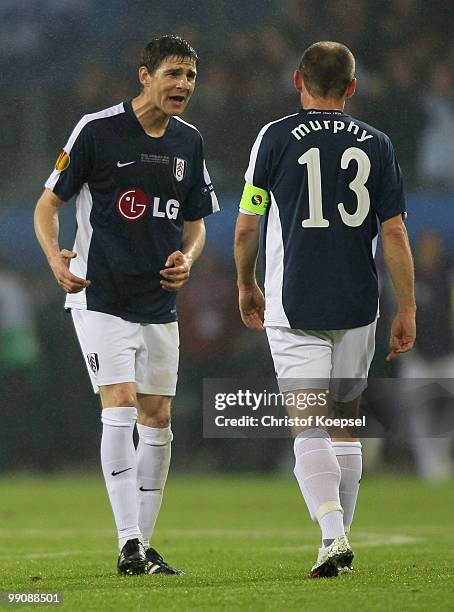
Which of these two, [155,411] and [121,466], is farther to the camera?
[155,411]

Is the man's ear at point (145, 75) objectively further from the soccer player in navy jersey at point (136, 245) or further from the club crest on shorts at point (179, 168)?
the club crest on shorts at point (179, 168)

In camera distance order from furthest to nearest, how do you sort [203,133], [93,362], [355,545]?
[203,133] → [355,545] → [93,362]

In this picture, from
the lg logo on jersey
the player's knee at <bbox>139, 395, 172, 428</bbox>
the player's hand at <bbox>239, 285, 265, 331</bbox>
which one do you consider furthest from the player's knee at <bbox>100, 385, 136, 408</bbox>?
the lg logo on jersey

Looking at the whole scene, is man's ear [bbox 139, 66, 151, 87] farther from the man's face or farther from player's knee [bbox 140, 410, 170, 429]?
player's knee [bbox 140, 410, 170, 429]

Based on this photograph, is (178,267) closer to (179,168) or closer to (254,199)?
(179,168)

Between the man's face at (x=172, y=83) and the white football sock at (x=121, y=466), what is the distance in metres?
1.04

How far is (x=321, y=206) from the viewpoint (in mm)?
3898

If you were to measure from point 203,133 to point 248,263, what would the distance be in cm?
638

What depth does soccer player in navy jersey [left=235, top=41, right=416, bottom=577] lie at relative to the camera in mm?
3896

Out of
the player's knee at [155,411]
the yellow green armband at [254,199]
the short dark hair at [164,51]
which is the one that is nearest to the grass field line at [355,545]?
the player's knee at [155,411]

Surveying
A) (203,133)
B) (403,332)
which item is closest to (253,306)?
(403,332)

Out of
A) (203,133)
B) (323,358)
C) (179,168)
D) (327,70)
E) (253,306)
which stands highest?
(203,133)

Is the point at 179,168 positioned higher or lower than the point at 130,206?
higher

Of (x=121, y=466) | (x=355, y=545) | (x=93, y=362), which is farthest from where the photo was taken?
(x=355, y=545)
